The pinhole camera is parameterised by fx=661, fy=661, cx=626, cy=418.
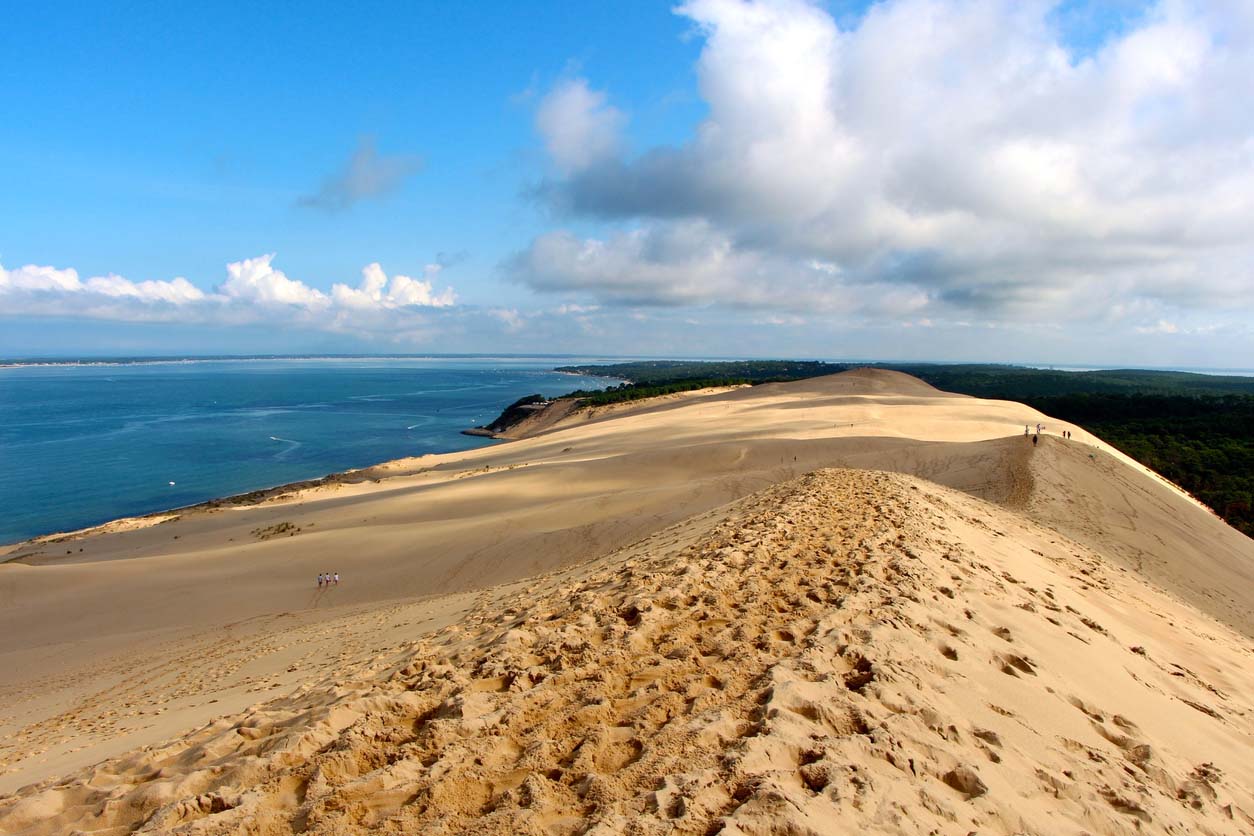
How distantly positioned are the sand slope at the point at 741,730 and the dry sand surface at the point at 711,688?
0.02 meters

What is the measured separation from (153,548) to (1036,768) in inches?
983

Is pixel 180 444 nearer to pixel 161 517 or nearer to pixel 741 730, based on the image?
pixel 161 517

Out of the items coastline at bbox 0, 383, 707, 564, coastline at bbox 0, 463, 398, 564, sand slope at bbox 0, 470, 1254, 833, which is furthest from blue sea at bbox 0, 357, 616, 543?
sand slope at bbox 0, 470, 1254, 833

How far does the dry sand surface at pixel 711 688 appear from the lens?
3541 mm

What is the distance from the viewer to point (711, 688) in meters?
4.47

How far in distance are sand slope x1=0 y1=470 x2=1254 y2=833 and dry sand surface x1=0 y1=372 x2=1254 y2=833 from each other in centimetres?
2

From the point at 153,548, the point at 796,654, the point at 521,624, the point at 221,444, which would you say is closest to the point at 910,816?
the point at 796,654

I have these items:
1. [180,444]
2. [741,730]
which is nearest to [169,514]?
[180,444]

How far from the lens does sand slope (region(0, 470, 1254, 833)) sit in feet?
11.3

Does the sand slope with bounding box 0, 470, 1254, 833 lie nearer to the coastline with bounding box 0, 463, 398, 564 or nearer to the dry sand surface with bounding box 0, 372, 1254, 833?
the dry sand surface with bounding box 0, 372, 1254, 833

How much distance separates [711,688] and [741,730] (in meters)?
0.56

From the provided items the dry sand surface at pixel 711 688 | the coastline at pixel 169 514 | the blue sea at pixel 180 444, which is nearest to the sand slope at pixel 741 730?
the dry sand surface at pixel 711 688

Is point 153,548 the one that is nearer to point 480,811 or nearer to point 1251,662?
point 480,811

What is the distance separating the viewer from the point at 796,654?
4.86 meters
